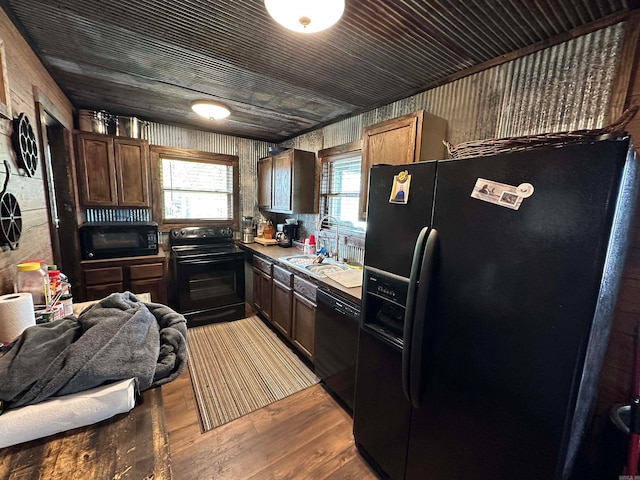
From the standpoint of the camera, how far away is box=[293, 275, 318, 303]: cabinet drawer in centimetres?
229

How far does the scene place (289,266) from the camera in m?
2.62

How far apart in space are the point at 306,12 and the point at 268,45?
0.58m

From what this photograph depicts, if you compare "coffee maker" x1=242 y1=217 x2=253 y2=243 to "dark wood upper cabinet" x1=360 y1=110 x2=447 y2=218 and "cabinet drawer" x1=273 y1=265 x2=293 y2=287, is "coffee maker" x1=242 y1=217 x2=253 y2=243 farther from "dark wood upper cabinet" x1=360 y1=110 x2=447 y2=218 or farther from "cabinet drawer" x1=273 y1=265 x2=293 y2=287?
"dark wood upper cabinet" x1=360 y1=110 x2=447 y2=218

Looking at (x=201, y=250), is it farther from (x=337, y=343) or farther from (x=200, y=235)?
(x=337, y=343)

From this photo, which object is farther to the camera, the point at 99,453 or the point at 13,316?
the point at 13,316

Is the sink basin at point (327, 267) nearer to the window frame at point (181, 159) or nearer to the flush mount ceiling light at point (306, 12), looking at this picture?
the window frame at point (181, 159)

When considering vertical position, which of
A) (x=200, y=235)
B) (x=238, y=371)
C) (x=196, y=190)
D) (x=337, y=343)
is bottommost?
(x=238, y=371)

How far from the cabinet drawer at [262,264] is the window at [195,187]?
0.88 meters

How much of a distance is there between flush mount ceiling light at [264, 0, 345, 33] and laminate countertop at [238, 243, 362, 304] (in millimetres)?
1504

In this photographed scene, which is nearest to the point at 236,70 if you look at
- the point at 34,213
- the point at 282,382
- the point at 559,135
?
the point at 34,213

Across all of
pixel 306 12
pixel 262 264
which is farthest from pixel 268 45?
pixel 262 264

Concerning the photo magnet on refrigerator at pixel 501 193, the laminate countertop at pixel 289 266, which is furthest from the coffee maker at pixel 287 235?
the photo magnet on refrigerator at pixel 501 193

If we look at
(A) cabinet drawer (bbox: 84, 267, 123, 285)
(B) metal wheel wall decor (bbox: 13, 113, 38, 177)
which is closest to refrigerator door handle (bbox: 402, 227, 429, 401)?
(B) metal wheel wall decor (bbox: 13, 113, 38, 177)

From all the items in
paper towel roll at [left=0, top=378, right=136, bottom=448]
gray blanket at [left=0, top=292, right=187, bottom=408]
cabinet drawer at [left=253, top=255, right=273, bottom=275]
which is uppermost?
gray blanket at [left=0, top=292, right=187, bottom=408]
